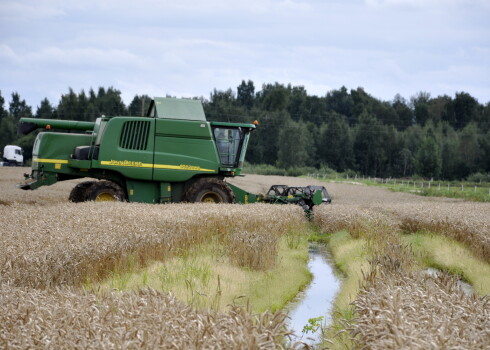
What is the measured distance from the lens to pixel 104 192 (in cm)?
2084

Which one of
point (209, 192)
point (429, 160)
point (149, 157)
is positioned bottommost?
point (209, 192)

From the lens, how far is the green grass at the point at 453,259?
12829 mm

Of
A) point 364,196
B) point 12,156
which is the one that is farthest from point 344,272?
point 12,156

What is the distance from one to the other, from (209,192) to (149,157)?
7.78 feet

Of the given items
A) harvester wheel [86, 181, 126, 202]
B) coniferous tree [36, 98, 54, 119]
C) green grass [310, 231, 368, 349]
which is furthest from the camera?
coniferous tree [36, 98, 54, 119]

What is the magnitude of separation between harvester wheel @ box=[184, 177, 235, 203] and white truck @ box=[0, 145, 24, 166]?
201 ft

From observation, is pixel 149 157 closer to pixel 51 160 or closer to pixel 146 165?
pixel 146 165

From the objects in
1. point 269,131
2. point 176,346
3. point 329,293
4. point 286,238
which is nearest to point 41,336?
point 176,346

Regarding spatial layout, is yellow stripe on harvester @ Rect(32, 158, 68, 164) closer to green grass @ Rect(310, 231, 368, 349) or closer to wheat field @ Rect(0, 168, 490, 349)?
wheat field @ Rect(0, 168, 490, 349)

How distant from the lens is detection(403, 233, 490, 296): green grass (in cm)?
1283

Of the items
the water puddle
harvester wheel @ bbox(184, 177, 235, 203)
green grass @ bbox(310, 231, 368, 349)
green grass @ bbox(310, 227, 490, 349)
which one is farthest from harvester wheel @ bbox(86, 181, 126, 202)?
the water puddle

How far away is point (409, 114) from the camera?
437ft

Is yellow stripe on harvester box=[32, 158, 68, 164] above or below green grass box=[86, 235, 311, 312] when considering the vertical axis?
above

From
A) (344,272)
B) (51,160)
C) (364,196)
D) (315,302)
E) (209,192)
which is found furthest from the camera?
(364,196)
